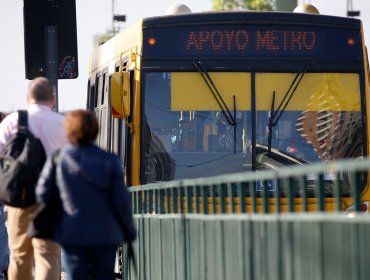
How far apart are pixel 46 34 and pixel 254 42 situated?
3.23m

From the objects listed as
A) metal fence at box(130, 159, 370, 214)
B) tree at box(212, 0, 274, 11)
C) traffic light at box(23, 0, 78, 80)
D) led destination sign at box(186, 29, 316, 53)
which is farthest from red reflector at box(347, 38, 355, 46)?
tree at box(212, 0, 274, 11)

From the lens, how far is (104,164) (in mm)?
8203

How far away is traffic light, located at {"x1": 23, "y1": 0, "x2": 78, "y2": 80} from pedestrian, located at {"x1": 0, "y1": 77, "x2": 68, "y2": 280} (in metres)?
6.08

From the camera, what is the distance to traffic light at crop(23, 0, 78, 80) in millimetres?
16797

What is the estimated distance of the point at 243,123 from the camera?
14.3 m

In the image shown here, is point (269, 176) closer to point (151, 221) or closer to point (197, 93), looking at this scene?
point (151, 221)

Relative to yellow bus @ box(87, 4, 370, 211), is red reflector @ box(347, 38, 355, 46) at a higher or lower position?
higher

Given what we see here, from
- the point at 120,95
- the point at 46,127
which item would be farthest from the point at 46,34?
the point at 46,127

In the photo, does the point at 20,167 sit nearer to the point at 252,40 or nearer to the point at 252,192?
the point at 252,192

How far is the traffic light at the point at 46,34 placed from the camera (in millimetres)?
16797

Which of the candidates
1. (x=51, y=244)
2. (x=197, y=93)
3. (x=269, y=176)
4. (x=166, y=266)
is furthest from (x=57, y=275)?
(x=197, y=93)

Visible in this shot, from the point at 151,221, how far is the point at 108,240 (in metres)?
3.75

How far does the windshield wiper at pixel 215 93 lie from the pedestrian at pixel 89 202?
6073 millimetres

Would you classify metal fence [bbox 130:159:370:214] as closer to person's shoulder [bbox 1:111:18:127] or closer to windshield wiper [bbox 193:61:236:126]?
windshield wiper [bbox 193:61:236:126]
